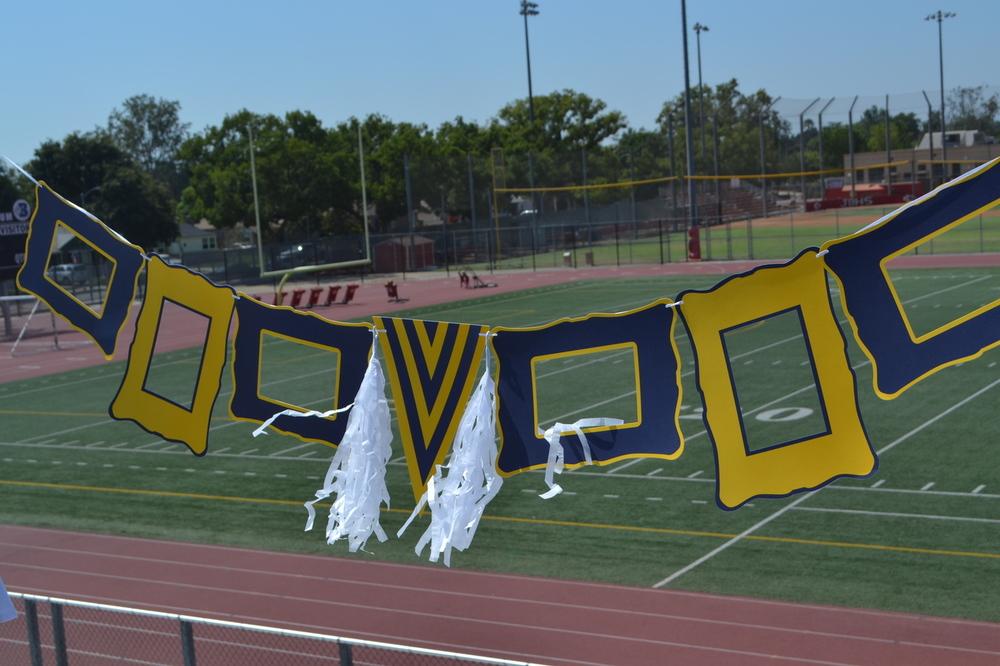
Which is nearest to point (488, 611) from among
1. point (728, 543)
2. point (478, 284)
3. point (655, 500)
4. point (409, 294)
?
point (728, 543)

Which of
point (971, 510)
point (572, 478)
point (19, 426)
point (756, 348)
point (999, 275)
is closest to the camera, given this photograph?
point (971, 510)

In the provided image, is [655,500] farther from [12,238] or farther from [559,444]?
[12,238]

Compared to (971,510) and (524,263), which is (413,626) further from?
(524,263)

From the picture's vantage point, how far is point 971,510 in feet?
46.2

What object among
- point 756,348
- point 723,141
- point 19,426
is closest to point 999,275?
point 756,348

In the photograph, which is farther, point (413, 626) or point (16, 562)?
point (16, 562)

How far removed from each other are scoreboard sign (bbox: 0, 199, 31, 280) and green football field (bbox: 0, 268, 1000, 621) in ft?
63.3

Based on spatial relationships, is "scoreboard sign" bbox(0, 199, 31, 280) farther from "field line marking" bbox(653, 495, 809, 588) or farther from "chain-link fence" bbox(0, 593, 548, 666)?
"field line marking" bbox(653, 495, 809, 588)

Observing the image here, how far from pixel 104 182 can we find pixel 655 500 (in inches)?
2441

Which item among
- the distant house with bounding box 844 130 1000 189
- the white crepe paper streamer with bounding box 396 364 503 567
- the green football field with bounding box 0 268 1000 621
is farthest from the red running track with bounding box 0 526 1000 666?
the distant house with bounding box 844 130 1000 189

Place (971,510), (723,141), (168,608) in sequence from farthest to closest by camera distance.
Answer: (723,141) → (971,510) → (168,608)

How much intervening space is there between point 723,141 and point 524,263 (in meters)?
26.9

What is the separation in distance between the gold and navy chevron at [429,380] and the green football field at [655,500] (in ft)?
16.8

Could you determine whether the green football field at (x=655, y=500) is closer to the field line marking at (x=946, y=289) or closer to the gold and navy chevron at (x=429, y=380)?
the gold and navy chevron at (x=429, y=380)
